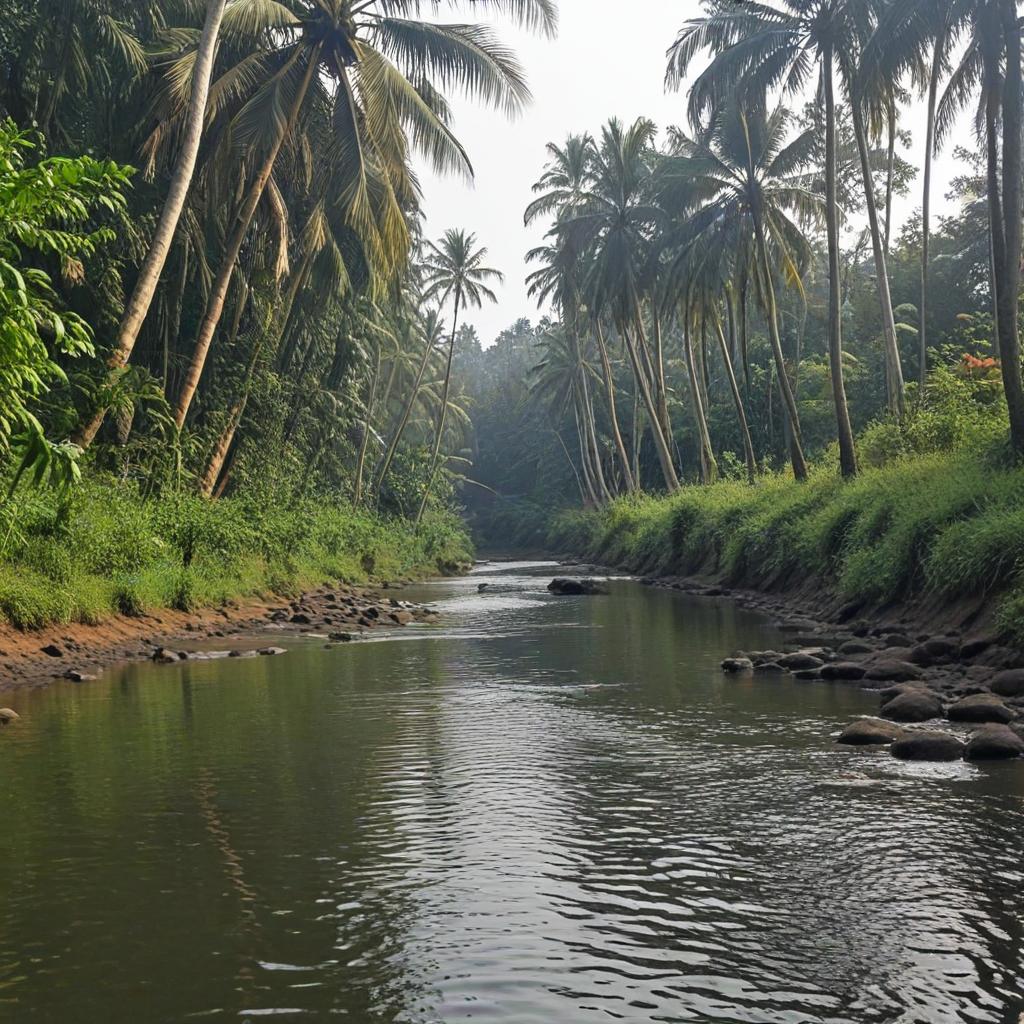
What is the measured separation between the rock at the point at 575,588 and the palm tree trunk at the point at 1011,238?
1095 centimetres

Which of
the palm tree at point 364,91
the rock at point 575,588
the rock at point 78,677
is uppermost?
the palm tree at point 364,91

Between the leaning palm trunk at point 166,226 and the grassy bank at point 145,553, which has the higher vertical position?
the leaning palm trunk at point 166,226

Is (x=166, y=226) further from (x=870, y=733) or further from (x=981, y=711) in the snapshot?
(x=981, y=711)

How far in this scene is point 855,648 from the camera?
36.8 feet

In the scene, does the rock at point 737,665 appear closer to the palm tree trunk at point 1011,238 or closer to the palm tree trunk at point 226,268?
the palm tree trunk at point 1011,238

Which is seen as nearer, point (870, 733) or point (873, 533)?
point (870, 733)

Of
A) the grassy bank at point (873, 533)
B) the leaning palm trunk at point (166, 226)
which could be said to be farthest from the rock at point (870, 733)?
the leaning palm trunk at point (166, 226)

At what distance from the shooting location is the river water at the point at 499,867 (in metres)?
3.36

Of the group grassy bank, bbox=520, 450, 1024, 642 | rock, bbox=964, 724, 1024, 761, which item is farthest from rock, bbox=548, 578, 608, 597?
rock, bbox=964, 724, 1024, 761

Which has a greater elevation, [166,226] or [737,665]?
[166,226]

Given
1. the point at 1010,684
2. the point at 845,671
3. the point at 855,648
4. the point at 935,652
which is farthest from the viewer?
the point at 855,648

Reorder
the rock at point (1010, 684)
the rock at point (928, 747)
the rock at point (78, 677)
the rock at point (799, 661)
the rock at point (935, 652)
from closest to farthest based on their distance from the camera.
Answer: the rock at point (928, 747), the rock at point (1010, 684), the rock at point (935, 652), the rock at point (78, 677), the rock at point (799, 661)

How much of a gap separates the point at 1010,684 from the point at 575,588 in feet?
51.5

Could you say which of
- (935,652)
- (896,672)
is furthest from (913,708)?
(935,652)
